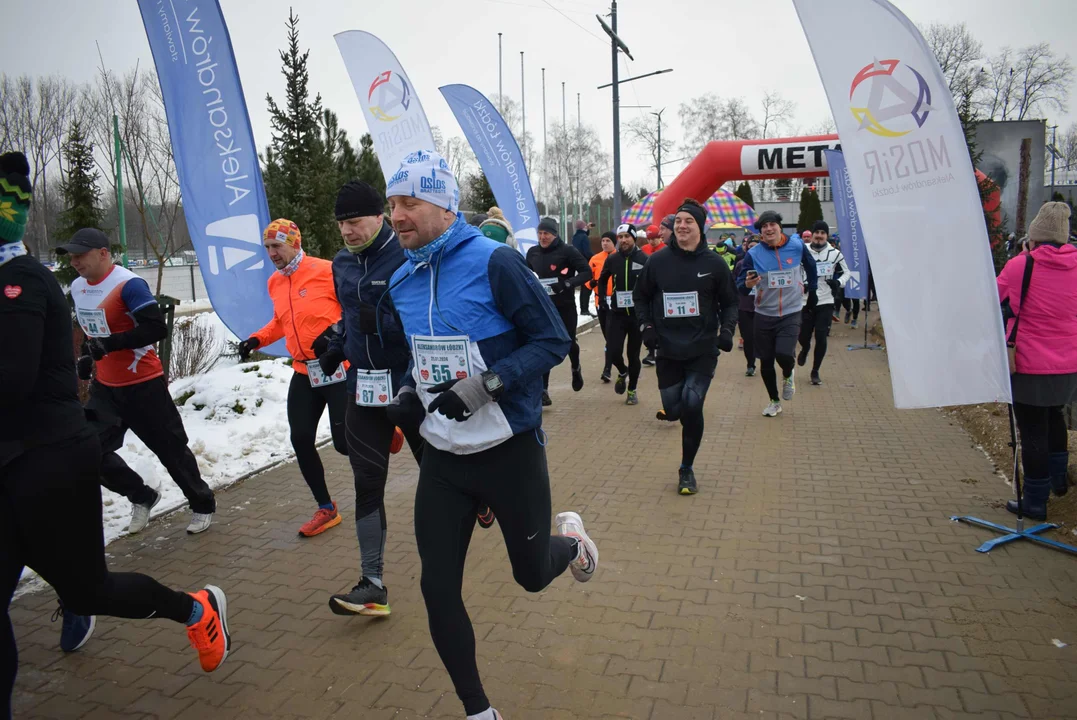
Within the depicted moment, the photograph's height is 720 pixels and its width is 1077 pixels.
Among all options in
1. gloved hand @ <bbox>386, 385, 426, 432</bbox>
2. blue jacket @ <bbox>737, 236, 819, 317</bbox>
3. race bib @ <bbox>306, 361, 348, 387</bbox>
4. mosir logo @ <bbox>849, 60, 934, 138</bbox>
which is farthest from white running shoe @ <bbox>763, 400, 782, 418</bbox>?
gloved hand @ <bbox>386, 385, 426, 432</bbox>

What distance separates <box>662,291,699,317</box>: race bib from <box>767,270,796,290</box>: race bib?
2645 mm

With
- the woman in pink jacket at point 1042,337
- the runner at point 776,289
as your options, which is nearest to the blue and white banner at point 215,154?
the runner at point 776,289

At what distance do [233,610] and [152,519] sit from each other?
1755 mm

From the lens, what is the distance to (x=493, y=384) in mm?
2561

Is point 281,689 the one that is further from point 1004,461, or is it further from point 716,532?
point 1004,461

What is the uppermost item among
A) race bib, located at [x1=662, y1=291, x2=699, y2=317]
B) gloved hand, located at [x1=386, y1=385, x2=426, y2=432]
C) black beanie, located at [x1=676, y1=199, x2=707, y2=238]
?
black beanie, located at [x1=676, y1=199, x2=707, y2=238]

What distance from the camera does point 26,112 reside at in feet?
64.1

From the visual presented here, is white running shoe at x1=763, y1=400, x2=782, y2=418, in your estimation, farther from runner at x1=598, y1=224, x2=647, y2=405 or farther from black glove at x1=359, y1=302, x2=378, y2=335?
black glove at x1=359, y1=302, x2=378, y2=335

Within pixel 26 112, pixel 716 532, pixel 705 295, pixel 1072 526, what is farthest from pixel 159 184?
pixel 1072 526

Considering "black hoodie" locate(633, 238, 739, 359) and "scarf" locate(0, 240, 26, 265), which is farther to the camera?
"black hoodie" locate(633, 238, 739, 359)

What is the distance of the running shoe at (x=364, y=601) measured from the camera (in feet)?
12.0

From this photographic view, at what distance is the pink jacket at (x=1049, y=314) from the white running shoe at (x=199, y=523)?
5.45m

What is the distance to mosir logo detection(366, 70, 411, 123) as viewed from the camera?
33.2ft

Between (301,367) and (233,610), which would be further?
(301,367)
